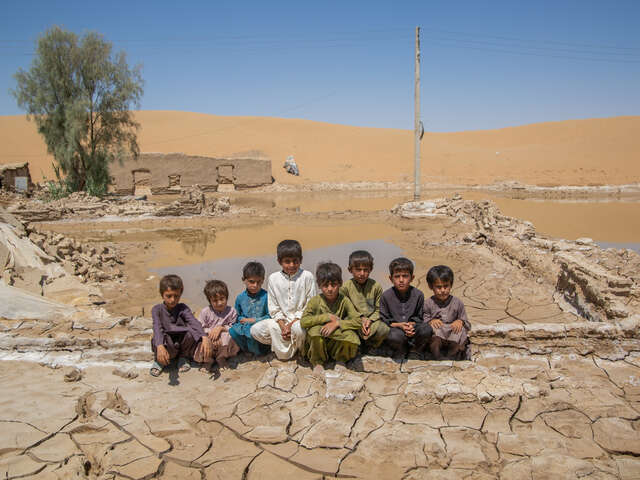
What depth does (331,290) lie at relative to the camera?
3180 mm

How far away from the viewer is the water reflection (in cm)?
641

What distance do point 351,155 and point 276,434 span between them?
36.7m

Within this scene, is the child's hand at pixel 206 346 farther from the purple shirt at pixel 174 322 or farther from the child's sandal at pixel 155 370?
the child's sandal at pixel 155 370

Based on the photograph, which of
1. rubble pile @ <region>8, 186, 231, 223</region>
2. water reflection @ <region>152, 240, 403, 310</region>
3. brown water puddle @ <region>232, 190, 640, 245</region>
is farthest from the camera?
rubble pile @ <region>8, 186, 231, 223</region>

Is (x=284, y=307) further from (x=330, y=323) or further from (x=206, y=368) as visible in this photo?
(x=206, y=368)

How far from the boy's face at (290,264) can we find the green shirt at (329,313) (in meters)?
0.29

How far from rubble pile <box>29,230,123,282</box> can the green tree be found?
1294cm

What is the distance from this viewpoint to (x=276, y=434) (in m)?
2.54

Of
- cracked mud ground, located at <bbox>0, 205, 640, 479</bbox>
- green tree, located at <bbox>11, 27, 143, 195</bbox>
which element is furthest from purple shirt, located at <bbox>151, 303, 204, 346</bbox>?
green tree, located at <bbox>11, 27, 143, 195</bbox>

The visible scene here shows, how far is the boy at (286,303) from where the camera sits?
10.7 ft

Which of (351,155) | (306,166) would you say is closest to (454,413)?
(306,166)

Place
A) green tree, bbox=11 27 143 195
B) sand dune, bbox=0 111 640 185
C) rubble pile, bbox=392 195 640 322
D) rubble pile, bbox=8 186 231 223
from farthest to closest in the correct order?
sand dune, bbox=0 111 640 185 < green tree, bbox=11 27 143 195 < rubble pile, bbox=8 186 231 223 < rubble pile, bbox=392 195 640 322

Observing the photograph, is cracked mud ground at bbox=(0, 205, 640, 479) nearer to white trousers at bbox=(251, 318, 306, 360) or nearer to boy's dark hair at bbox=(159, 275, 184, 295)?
white trousers at bbox=(251, 318, 306, 360)

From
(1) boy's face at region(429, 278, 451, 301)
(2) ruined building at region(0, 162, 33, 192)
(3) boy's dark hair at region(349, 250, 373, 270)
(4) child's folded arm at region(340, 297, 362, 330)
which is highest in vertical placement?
(2) ruined building at region(0, 162, 33, 192)
